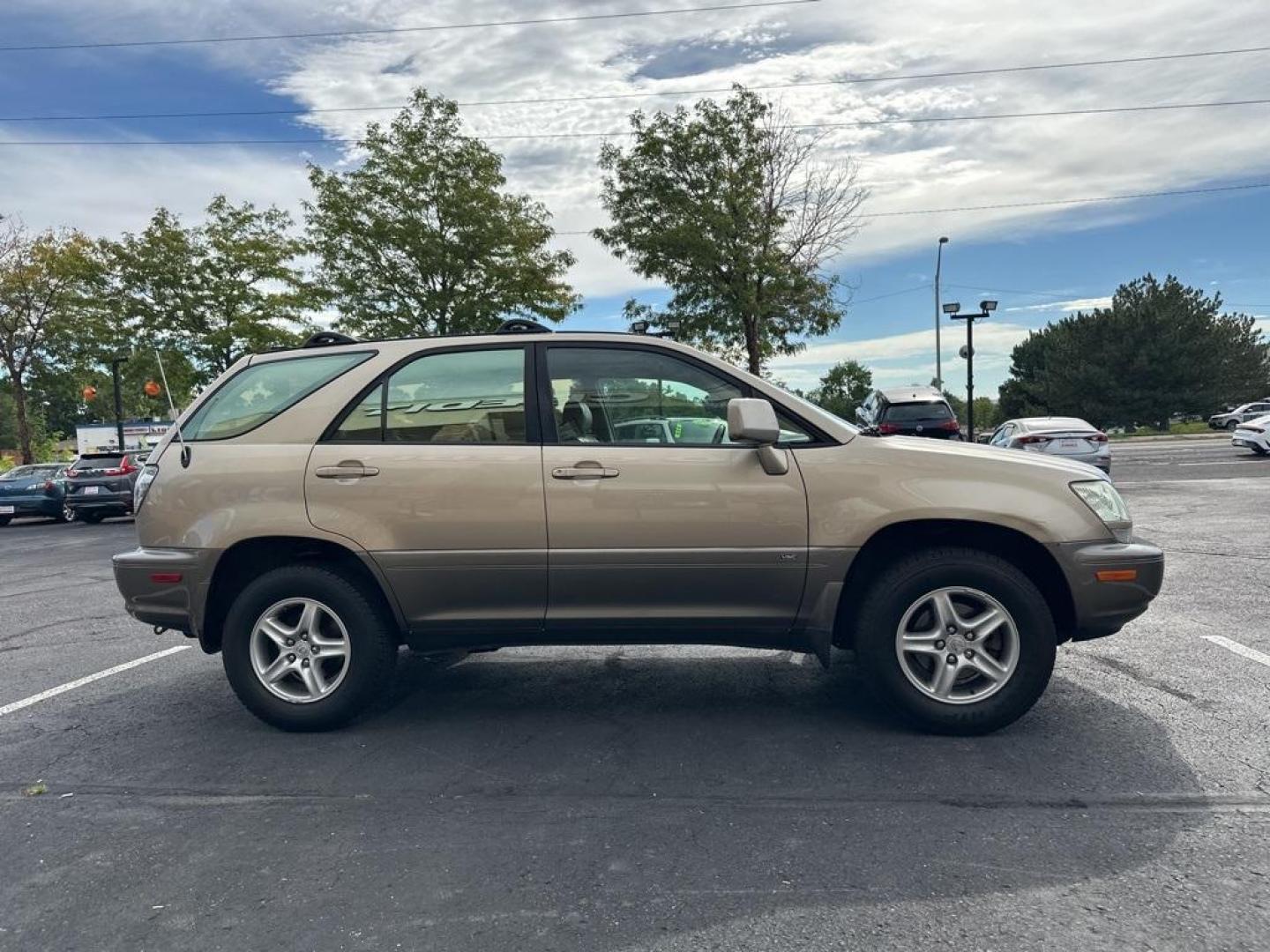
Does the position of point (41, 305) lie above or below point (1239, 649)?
above

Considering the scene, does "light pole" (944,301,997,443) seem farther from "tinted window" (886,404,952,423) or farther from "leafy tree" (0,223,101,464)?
"leafy tree" (0,223,101,464)

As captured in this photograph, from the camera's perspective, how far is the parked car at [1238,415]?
4281 centimetres

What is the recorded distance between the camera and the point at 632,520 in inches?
150

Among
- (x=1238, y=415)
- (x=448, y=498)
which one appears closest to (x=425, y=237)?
(x=448, y=498)

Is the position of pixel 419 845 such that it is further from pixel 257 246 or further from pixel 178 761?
pixel 257 246

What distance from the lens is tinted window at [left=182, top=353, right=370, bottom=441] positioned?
163 inches

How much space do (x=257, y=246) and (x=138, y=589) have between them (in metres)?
24.4

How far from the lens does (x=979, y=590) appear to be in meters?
3.75

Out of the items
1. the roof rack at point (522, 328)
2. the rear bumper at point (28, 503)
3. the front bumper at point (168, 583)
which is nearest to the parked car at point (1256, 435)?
the roof rack at point (522, 328)

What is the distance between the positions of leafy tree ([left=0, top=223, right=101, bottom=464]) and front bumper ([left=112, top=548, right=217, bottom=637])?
87.8 feet

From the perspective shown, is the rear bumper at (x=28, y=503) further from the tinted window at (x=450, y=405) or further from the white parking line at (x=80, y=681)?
the tinted window at (x=450, y=405)

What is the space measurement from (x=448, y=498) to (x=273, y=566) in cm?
100

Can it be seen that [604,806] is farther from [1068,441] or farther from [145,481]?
[1068,441]

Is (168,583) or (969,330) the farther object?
(969,330)
